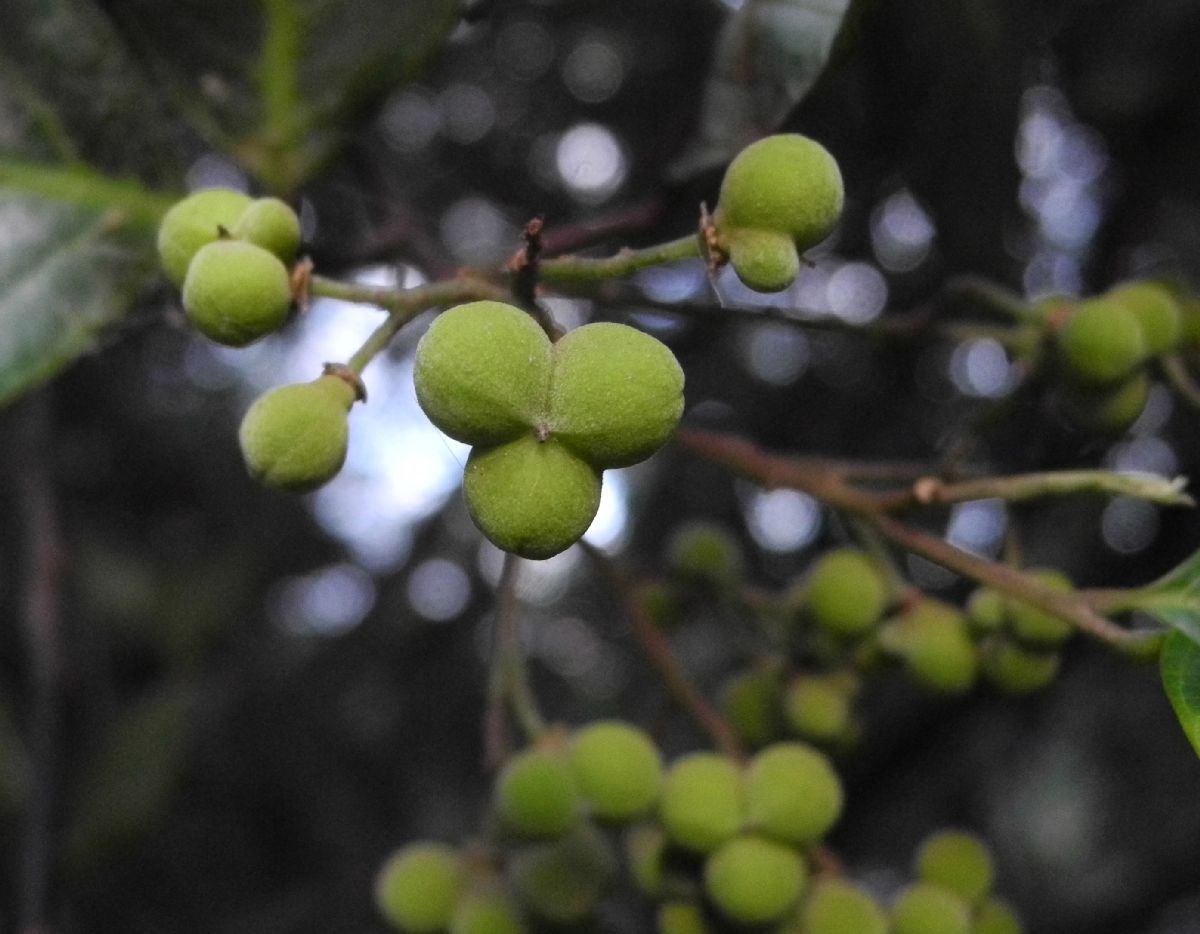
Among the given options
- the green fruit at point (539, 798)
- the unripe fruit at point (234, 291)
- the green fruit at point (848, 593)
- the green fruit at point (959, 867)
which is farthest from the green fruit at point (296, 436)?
the green fruit at point (959, 867)

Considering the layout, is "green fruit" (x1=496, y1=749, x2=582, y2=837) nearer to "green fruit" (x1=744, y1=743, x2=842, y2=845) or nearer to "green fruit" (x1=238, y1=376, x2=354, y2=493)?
"green fruit" (x1=744, y1=743, x2=842, y2=845)

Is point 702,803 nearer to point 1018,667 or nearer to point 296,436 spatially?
point 1018,667

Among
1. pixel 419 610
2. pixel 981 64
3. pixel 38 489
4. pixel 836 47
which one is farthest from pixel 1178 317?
pixel 419 610

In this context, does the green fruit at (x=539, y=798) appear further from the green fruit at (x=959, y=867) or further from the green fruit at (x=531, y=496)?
the green fruit at (x=531, y=496)

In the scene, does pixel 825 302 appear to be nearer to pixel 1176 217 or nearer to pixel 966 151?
pixel 1176 217

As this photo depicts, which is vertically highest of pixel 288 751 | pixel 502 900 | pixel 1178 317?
pixel 1178 317

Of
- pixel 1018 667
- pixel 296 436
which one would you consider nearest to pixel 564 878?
pixel 1018 667
